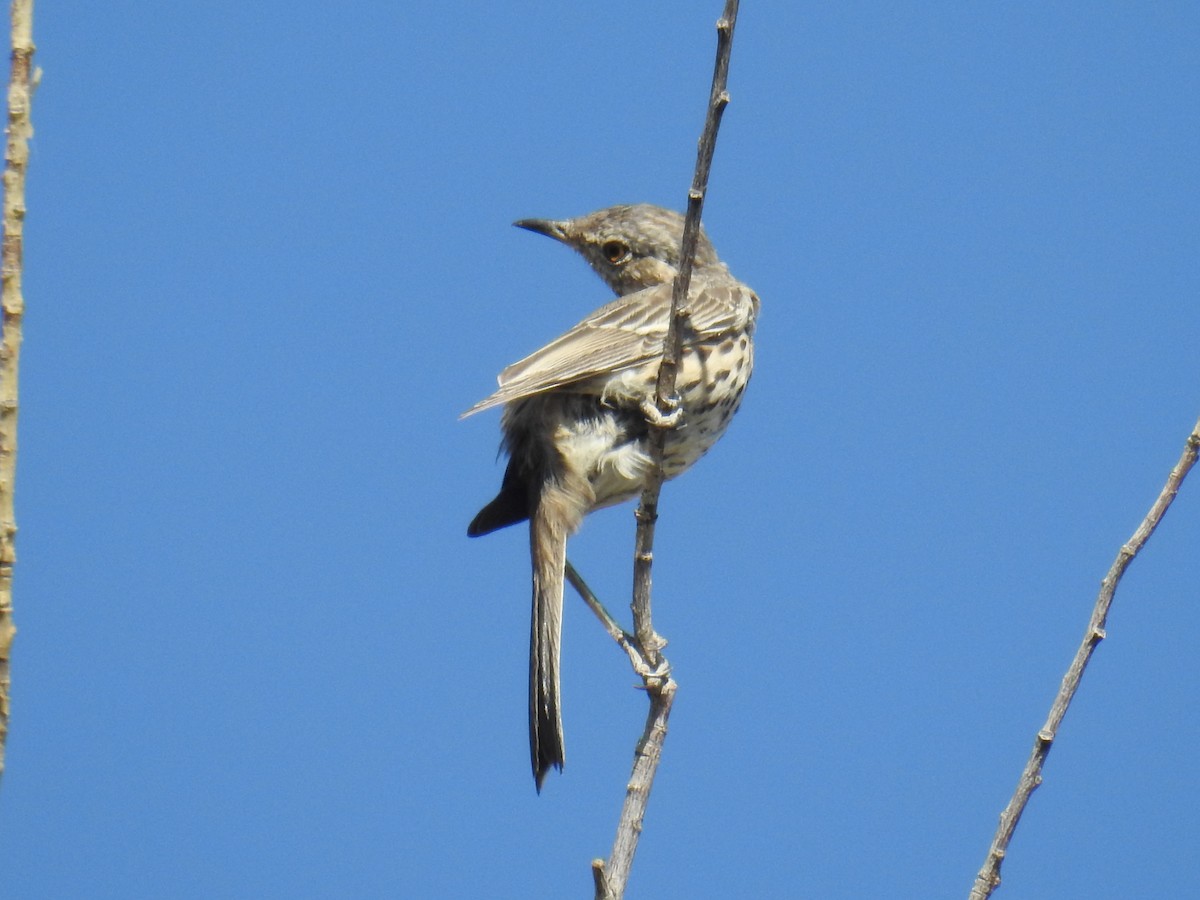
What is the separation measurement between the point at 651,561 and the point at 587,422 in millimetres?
1011

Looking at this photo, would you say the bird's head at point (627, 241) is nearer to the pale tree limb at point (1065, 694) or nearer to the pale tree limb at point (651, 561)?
the pale tree limb at point (651, 561)

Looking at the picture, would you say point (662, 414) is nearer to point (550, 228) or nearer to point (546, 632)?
point (546, 632)

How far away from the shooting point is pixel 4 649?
220 centimetres

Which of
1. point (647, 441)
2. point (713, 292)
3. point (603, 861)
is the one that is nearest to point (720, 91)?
point (603, 861)

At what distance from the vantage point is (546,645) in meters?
4.73

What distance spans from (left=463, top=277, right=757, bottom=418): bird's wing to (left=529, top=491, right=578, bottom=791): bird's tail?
1.71 feet

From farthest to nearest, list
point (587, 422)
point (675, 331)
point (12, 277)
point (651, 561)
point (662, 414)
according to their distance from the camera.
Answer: point (587, 422) → point (662, 414) → point (651, 561) → point (675, 331) → point (12, 277)

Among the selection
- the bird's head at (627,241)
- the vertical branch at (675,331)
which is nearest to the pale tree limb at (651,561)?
the vertical branch at (675,331)

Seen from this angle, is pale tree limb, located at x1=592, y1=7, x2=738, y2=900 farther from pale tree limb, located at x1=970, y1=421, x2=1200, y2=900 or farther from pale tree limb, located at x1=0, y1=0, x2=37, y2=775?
pale tree limb, located at x1=0, y1=0, x2=37, y2=775

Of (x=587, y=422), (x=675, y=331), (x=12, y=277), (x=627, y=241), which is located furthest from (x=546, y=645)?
(x=12, y=277)

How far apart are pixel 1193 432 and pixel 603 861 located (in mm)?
1582

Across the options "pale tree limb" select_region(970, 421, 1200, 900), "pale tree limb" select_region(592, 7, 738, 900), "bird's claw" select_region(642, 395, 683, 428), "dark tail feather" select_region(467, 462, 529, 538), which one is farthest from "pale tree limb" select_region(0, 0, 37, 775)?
"dark tail feather" select_region(467, 462, 529, 538)

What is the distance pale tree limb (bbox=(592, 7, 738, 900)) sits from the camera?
3.14 meters

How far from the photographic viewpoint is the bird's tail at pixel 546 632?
15.1 ft
